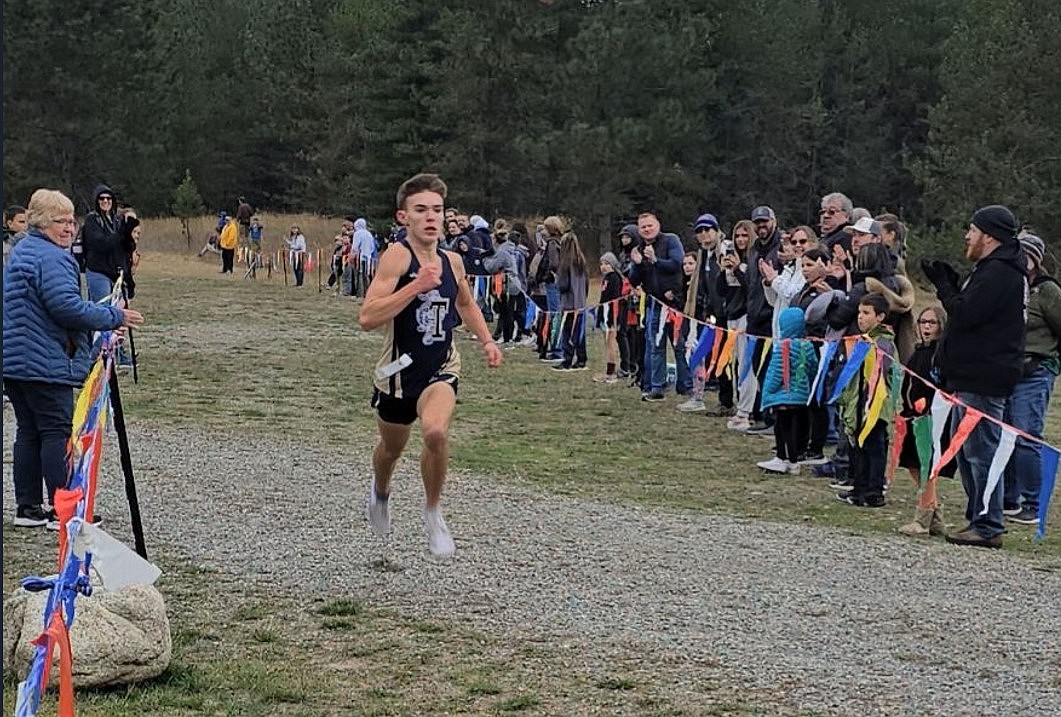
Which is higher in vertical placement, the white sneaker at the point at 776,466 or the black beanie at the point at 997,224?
the black beanie at the point at 997,224

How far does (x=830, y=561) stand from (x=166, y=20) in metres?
52.7

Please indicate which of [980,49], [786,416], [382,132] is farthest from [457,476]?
[382,132]

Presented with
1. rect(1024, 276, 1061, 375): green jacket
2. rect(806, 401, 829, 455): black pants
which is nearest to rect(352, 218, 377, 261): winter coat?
rect(806, 401, 829, 455): black pants

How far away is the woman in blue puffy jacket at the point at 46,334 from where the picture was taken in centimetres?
730

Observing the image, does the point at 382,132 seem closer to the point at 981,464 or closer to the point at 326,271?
the point at 326,271

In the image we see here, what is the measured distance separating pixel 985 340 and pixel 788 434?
304 centimetres

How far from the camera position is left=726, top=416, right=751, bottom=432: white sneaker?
44.9ft

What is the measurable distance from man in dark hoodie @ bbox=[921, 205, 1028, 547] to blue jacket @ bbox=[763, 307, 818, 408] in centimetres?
214

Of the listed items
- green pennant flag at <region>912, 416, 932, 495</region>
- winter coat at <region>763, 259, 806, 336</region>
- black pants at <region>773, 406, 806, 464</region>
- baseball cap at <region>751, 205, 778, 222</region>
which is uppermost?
baseball cap at <region>751, 205, 778, 222</region>

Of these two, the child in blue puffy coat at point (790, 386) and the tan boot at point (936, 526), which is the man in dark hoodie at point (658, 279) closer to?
the child in blue puffy coat at point (790, 386)

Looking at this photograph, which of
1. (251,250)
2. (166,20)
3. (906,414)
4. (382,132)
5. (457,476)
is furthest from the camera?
(166,20)

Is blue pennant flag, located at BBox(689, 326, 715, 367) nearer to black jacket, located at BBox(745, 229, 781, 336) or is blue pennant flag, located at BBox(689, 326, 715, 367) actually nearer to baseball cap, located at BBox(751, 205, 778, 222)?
black jacket, located at BBox(745, 229, 781, 336)

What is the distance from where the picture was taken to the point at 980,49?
36281mm

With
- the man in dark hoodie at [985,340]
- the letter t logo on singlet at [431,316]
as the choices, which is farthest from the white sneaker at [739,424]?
the letter t logo on singlet at [431,316]
